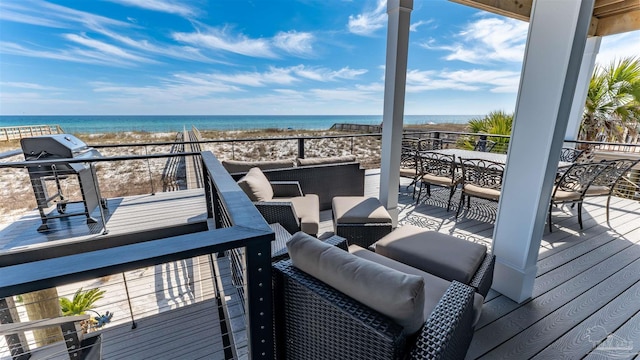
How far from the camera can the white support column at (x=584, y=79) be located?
189 inches

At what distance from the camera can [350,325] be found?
0.98m

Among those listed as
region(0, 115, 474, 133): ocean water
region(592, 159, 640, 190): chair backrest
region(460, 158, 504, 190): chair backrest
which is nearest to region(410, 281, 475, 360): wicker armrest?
region(460, 158, 504, 190): chair backrest

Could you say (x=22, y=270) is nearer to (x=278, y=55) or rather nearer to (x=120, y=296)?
(x=120, y=296)

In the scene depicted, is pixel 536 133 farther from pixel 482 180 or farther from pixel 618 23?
pixel 618 23

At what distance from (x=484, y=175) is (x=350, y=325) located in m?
3.21

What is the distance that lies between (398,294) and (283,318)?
23.9 inches

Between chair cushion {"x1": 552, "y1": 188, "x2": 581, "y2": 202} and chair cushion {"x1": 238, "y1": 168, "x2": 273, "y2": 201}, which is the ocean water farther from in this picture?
chair cushion {"x1": 552, "y1": 188, "x2": 581, "y2": 202}

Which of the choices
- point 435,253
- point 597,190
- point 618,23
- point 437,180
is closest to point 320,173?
point 437,180

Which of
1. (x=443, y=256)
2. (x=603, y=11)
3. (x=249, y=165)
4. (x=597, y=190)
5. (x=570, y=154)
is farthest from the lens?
(x=570, y=154)

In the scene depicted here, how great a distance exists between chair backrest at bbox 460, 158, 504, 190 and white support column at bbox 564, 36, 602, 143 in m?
2.63

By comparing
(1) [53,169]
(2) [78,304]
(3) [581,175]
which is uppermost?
(1) [53,169]

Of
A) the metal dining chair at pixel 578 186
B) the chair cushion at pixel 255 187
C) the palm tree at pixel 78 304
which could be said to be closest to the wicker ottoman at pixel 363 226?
the chair cushion at pixel 255 187

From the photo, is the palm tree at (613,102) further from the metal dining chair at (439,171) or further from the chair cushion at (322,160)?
the chair cushion at (322,160)

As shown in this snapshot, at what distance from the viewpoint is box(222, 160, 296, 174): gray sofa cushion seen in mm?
3453
